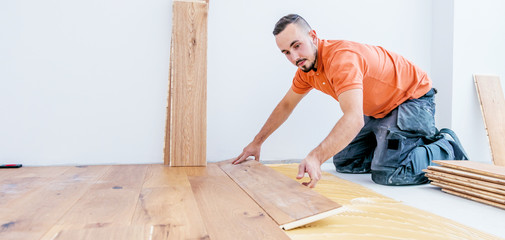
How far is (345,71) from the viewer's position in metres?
1.90

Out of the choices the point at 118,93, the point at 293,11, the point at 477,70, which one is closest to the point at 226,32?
the point at 293,11

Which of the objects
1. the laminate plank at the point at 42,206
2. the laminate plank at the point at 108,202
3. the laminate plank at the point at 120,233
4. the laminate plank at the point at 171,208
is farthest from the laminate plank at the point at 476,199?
the laminate plank at the point at 42,206

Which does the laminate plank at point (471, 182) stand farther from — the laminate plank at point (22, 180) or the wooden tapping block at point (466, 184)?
Result: the laminate plank at point (22, 180)

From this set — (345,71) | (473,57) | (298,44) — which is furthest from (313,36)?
(473,57)

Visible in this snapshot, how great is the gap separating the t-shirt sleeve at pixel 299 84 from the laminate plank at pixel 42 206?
143 centimetres

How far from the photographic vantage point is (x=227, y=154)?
3049 millimetres

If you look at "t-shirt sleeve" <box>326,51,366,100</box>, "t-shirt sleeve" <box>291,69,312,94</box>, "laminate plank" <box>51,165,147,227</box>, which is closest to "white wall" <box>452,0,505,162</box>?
"t-shirt sleeve" <box>291,69,312,94</box>

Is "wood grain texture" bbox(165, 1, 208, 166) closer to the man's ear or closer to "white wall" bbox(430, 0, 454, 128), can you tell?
the man's ear

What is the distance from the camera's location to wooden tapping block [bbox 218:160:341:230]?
4.50 ft

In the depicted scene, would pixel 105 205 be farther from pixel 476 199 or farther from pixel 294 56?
pixel 476 199

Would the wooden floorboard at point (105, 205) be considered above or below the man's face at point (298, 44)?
below

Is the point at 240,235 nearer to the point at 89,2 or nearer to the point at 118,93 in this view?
the point at 118,93

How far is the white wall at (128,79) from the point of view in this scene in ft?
8.65

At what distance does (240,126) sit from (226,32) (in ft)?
2.64
